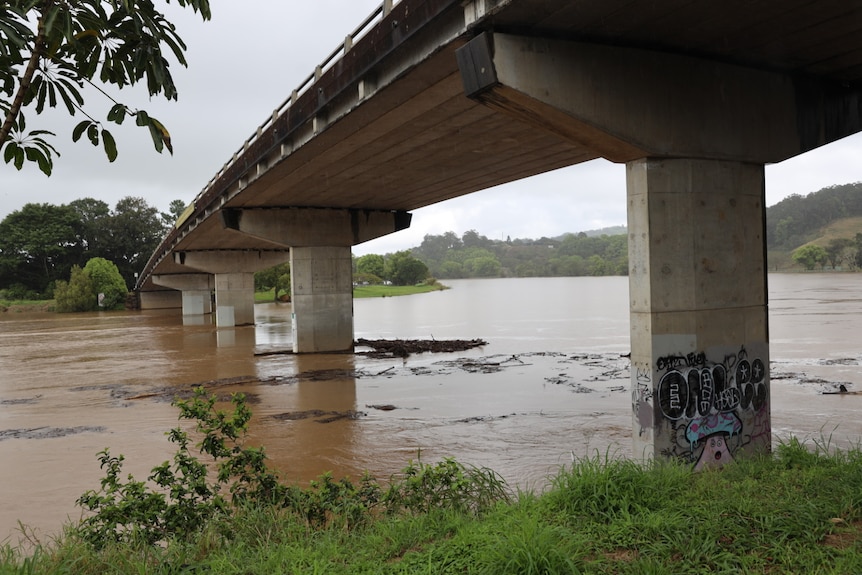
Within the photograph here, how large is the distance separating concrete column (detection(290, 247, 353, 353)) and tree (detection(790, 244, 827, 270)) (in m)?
135

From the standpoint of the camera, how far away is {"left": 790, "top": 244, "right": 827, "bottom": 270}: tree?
5305 inches

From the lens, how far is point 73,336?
4369cm

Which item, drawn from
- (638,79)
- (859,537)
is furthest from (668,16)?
(859,537)

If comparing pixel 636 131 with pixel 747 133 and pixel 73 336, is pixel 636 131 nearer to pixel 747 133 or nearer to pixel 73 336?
pixel 747 133

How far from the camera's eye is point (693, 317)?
8633mm

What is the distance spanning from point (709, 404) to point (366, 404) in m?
9.37

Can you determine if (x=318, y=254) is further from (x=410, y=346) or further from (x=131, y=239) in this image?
(x=131, y=239)

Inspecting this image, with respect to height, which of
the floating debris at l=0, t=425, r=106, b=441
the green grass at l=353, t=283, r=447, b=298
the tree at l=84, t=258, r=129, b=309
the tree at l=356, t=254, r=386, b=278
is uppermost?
the tree at l=356, t=254, r=386, b=278

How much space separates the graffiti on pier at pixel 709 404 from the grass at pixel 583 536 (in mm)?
1999

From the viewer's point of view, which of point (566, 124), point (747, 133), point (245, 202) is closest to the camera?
point (566, 124)

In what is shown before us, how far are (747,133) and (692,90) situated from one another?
109cm

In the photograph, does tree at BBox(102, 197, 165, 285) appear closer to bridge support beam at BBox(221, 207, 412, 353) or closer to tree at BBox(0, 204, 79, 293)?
tree at BBox(0, 204, 79, 293)

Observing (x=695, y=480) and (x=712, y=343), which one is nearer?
(x=695, y=480)

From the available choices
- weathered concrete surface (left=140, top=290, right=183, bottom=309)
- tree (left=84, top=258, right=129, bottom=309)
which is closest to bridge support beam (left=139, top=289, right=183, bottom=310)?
weathered concrete surface (left=140, top=290, right=183, bottom=309)
